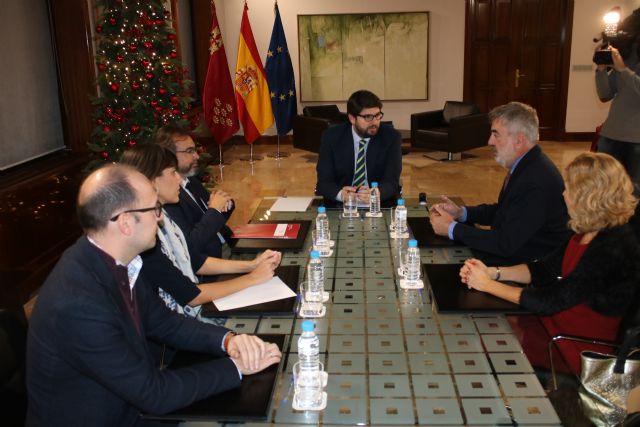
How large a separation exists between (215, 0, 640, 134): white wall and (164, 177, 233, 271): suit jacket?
26.5 feet

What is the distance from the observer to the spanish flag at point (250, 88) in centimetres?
946

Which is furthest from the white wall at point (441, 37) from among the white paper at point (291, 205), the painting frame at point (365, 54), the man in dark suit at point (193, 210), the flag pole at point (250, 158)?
the man in dark suit at point (193, 210)

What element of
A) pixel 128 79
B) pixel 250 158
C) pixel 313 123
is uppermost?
pixel 128 79

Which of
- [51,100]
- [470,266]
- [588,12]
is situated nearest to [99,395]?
[470,266]

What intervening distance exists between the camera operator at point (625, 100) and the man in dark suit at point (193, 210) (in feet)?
9.95

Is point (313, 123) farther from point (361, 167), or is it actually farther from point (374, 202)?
point (374, 202)

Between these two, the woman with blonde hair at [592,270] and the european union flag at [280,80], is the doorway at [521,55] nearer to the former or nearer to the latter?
the european union flag at [280,80]

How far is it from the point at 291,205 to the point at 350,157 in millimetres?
758

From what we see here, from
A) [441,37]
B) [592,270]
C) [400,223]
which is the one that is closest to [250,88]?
[441,37]

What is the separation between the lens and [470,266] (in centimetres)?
247

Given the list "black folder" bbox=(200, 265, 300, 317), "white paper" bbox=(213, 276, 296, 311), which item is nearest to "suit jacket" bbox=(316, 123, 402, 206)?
"white paper" bbox=(213, 276, 296, 311)

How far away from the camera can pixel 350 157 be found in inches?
176

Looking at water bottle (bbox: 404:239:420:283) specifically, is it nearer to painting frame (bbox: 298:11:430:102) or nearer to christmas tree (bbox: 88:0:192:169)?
christmas tree (bbox: 88:0:192:169)

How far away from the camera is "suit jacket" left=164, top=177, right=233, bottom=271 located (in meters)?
2.95
